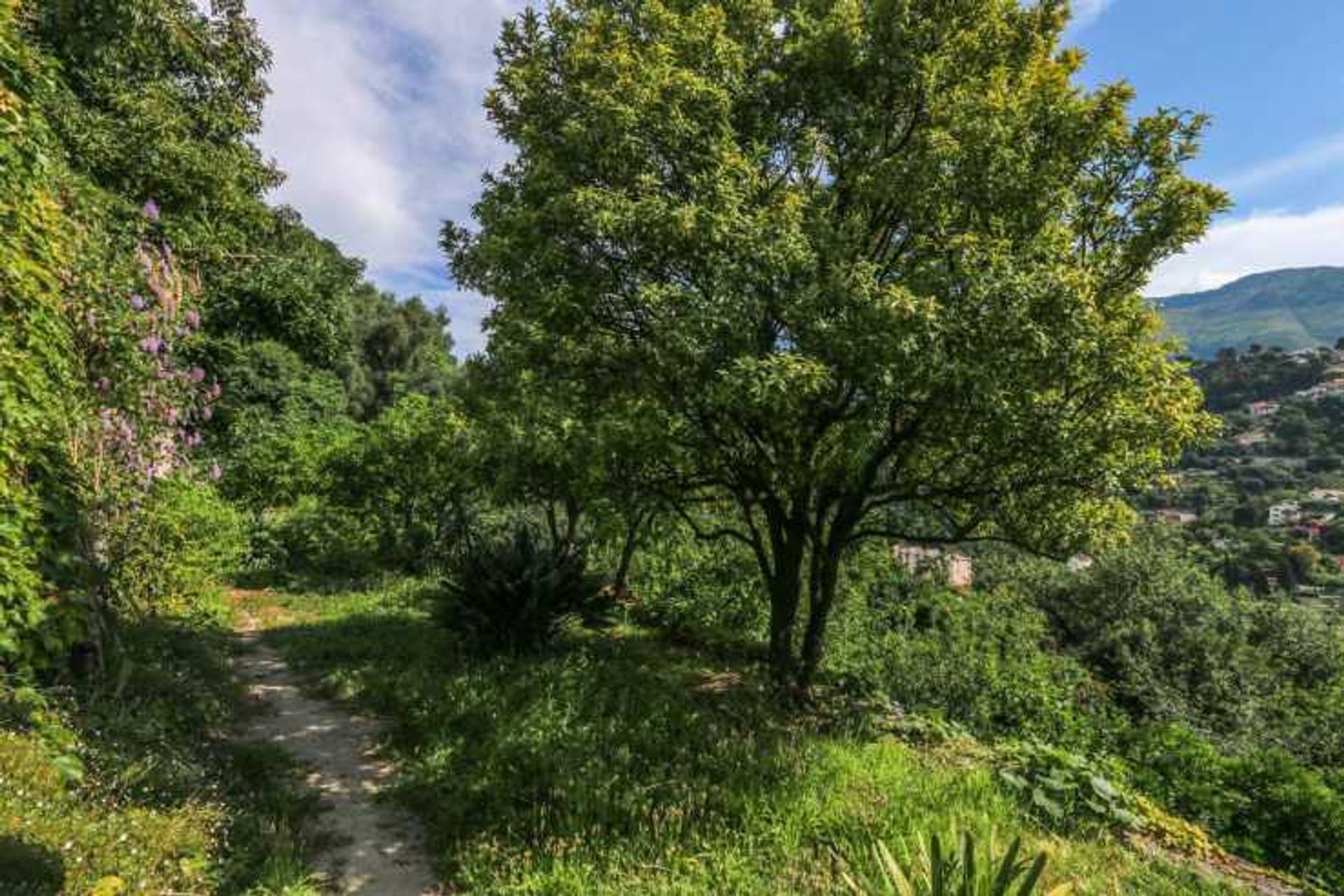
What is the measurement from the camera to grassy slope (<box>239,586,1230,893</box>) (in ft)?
13.9

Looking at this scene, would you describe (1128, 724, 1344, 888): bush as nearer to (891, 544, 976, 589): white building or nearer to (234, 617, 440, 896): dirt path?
(891, 544, 976, 589): white building

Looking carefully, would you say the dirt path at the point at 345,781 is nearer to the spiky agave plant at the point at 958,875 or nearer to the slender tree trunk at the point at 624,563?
the spiky agave plant at the point at 958,875

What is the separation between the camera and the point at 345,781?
18.9 feet

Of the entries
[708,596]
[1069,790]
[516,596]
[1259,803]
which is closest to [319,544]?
[516,596]

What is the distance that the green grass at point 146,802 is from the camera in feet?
11.4

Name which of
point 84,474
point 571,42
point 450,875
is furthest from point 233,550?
point 571,42

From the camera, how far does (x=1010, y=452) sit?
631 cm

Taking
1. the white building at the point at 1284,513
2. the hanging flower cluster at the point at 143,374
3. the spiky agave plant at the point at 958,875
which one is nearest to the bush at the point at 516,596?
the hanging flower cluster at the point at 143,374

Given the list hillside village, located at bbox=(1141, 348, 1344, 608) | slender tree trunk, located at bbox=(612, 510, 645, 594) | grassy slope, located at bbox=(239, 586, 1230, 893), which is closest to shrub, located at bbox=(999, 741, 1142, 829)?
grassy slope, located at bbox=(239, 586, 1230, 893)

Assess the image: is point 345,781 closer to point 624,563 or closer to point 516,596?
point 516,596

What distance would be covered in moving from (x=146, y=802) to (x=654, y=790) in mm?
3620

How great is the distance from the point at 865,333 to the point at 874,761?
3768mm

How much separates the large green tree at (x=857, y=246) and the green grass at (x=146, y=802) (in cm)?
442

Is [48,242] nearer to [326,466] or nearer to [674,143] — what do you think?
[674,143]
